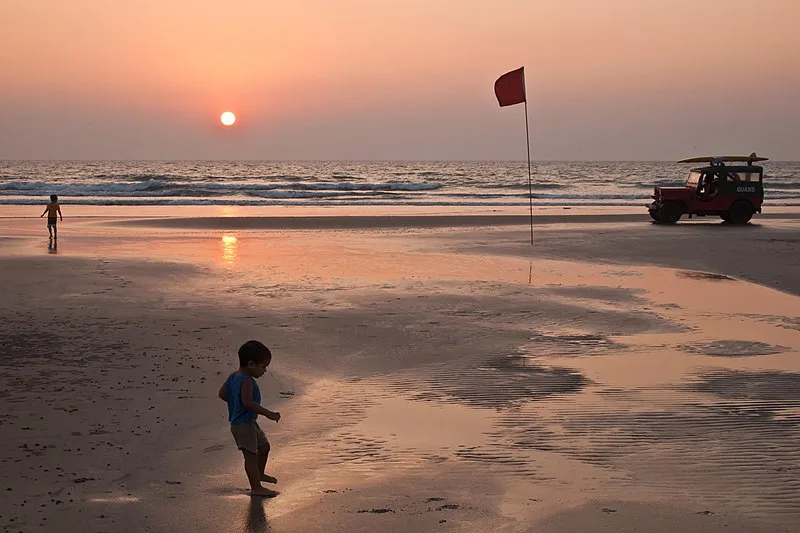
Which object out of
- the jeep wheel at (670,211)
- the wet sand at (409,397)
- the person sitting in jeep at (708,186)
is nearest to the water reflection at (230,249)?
the wet sand at (409,397)

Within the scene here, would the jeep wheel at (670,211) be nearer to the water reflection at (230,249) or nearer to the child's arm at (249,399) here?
the water reflection at (230,249)

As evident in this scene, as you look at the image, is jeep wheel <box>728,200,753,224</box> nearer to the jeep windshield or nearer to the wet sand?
the jeep windshield

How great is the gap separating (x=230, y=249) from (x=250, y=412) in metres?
16.4

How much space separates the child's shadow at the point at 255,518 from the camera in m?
5.14

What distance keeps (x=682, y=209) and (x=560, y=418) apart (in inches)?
1008

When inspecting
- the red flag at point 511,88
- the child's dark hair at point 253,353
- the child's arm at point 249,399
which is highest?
the red flag at point 511,88

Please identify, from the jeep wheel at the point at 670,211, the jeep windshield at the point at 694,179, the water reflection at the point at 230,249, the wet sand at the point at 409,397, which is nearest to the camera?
the wet sand at the point at 409,397

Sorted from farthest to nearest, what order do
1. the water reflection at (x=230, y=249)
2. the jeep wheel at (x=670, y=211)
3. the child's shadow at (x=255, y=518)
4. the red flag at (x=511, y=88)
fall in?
the jeep wheel at (x=670, y=211)
the red flag at (x=511, y=88)
the water reflection at (x=230, y=249)
the child's shadow at (x=255, y=518)

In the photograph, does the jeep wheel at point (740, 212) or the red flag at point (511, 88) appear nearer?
the red flag at point (511, 88)

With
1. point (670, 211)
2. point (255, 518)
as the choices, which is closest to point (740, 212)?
point (670, 211)

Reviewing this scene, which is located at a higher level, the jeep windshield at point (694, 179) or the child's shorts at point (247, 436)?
the jeep windshield at point (694, 179)

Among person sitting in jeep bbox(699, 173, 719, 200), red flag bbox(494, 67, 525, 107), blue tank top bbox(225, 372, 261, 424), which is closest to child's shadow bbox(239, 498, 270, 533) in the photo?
blue tank top bbox(225, 372, 261, 424)

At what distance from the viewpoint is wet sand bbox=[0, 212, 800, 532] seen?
18.0ft

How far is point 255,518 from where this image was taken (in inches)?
209
